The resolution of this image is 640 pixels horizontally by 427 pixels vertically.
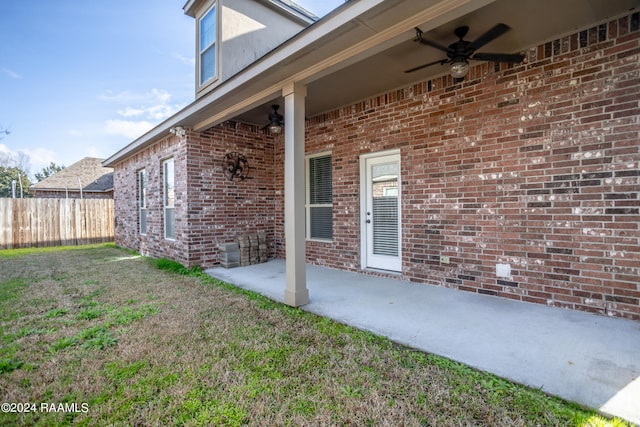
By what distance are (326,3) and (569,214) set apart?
665 centimetres

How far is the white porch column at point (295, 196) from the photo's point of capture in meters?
3.46

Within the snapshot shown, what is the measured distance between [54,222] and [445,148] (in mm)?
13288

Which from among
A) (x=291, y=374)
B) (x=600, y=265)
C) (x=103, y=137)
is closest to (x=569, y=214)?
(x=600, y=265)

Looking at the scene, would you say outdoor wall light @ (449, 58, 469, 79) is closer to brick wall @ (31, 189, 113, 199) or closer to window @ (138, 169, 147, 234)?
window @ (138, 169, 147, 234)

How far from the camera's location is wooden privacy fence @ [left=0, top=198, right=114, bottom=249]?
32.6 ft

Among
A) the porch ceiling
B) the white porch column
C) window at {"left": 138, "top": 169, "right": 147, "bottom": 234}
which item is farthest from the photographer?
window at {"left": 138, "top": 169, "right": 147, "bottom": 234}

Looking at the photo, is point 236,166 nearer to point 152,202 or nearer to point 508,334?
point 152,202

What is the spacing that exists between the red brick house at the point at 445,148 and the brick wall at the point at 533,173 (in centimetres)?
1

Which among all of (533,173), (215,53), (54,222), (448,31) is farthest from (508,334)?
(54,222)

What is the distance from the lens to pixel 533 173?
134 inches

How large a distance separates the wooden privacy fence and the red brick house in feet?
26.6

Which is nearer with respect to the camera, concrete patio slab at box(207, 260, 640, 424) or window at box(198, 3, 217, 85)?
concrete patio slab at box(207, 260, 640, 424)

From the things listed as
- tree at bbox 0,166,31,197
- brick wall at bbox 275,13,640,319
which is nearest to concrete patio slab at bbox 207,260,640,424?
brick wall at bbox 275,13,640,319

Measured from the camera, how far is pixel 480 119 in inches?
149
